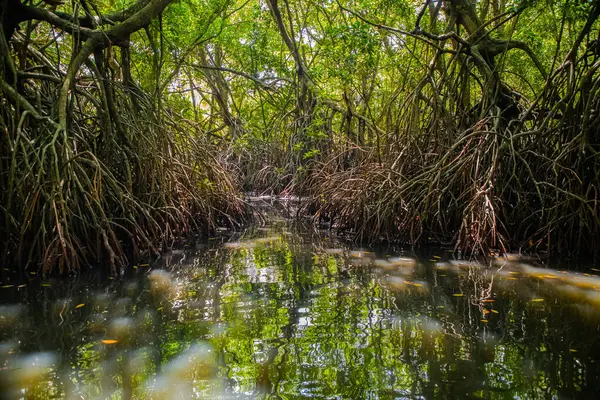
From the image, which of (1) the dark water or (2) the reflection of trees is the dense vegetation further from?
(2) the reflection of trees

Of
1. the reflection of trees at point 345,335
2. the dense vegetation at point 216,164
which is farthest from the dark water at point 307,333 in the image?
the dense vegetation at point 216,164

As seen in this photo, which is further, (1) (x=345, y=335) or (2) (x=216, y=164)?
(2) (x=216, y=164)

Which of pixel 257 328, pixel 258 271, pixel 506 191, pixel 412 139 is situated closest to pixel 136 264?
pixel 258 271

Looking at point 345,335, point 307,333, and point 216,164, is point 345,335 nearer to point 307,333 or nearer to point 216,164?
point 307,333

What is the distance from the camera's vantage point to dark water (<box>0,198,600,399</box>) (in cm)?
173

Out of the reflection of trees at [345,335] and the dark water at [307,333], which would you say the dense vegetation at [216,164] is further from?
the reflection of trees at [345,335]

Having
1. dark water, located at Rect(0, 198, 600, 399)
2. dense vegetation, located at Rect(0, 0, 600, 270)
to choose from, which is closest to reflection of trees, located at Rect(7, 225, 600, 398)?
dark water, located at Rect(0, 198, 600, 399)

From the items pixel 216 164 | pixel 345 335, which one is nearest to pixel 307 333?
pixel 345 335

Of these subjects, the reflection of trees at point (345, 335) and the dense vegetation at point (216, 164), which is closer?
the reflection of trees at point (345, 335)

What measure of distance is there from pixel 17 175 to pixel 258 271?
76.0 inches

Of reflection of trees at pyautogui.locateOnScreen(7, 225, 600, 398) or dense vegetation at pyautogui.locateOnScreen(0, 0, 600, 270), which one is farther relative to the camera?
dense vegetation at pyautogui.locateOnScreen(0, 0, 600, 270)

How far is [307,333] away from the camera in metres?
2.24

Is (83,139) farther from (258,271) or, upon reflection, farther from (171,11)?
(171,11)

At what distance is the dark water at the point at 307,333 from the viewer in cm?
173
